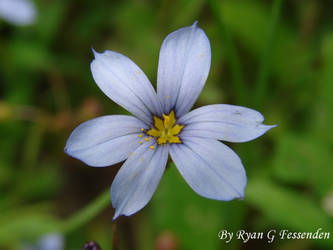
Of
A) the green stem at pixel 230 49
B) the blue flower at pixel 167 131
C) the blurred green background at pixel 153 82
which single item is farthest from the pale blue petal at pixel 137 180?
the blurred green background at pixel 153 82

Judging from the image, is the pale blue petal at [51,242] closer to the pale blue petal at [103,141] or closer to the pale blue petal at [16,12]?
the pale blue petal at [103,141]

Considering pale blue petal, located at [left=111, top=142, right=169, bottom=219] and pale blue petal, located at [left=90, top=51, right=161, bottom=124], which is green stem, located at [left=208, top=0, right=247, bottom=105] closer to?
pale blue petal, located at [left=90, top=51, right=161, bottom=124]

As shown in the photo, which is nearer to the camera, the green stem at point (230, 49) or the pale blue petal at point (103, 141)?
the pale blue petal at point (103, 141)

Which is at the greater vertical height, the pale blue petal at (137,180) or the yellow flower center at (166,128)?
the yellow flower center at (166,128)

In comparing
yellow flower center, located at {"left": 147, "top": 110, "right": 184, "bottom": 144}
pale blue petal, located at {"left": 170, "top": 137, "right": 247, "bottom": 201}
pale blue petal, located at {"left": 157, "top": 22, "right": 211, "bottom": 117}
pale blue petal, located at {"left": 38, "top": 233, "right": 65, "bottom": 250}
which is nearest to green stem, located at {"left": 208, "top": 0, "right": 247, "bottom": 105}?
pale blue petal, located at {"left": 157, "top": 22, "right": 211, "bottom": 117}

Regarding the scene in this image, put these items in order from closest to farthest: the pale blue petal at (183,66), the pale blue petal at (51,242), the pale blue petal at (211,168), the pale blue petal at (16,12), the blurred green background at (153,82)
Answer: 1. the pale blue petal at (211,168)
2. the pale blue petal at (183,66)
3. the blurred green background at (153,82)
4. the pale blue petal at (51,242)
5. the pale blue petal at (16,12)

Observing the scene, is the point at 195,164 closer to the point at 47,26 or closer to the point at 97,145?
the point at 97,145
